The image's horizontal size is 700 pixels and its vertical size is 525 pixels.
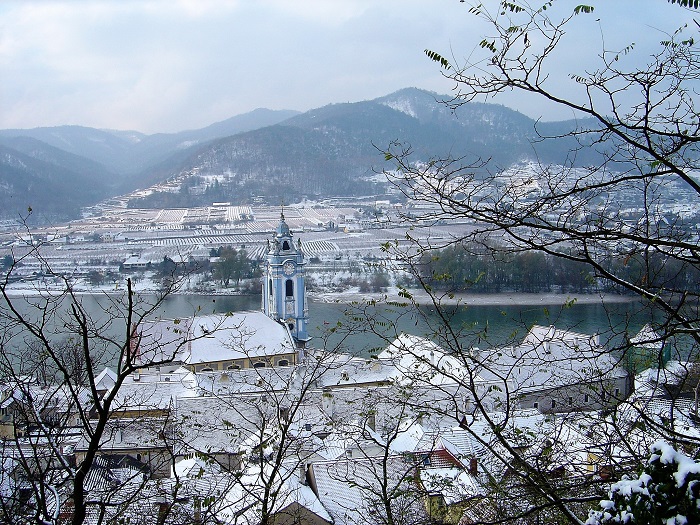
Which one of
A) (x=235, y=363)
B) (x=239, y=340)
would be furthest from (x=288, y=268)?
(x=235, y=363)

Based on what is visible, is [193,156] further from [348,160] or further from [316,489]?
[316,489]

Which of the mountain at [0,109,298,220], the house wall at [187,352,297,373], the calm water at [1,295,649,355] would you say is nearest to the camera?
the house wall at [187,352,297,373]

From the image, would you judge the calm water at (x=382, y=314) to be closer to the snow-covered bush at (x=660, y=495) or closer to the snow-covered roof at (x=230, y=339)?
the snow-covered roof at (x=230, y=339)

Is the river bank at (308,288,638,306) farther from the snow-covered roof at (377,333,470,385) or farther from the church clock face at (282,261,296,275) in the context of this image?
the snow-covered roof at (377,333,470,385)

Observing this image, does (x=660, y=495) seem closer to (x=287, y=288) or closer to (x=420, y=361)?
(x=420, y=361)

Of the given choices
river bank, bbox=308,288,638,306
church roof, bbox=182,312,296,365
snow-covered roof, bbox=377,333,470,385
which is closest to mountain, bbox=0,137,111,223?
river bank, bbox=308,288,638,306

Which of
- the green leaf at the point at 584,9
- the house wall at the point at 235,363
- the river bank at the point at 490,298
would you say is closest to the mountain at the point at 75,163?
the house wall at the point at 235,363
